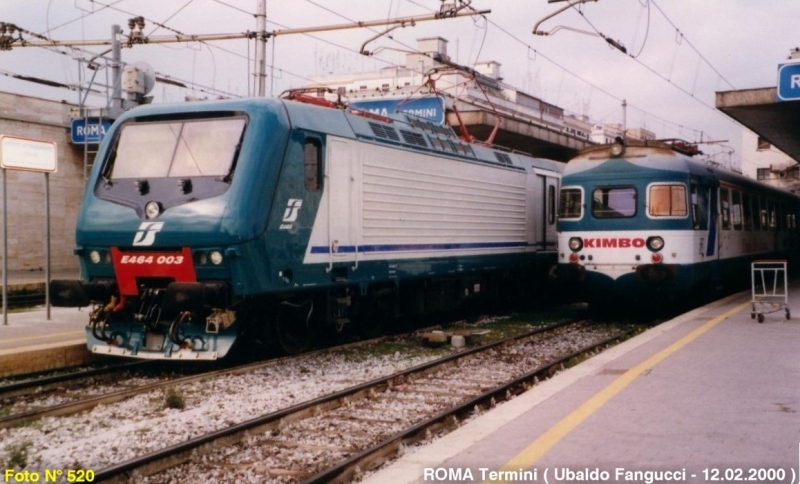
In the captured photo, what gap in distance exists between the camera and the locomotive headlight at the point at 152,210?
9164 mm

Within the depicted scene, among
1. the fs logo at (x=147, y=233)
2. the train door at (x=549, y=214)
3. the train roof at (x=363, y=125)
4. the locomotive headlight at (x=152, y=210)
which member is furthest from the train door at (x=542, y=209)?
the fs logo at (x=147, y=233)

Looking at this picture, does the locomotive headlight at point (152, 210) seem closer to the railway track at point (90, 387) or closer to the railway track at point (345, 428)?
the railway track at point (90, 387)

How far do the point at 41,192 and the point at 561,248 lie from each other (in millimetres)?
14068

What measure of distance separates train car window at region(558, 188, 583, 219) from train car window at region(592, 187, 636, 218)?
10.1 inches

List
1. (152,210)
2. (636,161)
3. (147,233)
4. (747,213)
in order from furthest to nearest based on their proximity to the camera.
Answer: (747,213), (636,161), (152,210), (147,233)

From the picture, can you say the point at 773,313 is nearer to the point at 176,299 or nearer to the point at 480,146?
the point at 480,146

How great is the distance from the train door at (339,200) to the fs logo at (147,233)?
2.18 m

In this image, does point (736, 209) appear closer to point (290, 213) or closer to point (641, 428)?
point (290, 213)

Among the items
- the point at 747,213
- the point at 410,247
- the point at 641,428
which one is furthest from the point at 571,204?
the point at 641,428

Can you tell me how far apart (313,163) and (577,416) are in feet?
16.3

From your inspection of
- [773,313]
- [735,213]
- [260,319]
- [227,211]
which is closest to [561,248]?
[773,313]

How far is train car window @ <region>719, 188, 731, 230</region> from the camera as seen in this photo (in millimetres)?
15841

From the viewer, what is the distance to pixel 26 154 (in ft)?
37.7

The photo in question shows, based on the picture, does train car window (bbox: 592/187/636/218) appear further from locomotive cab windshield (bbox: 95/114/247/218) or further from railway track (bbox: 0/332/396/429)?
locomotive cab windshield (bbox: 95/114/247/218)
